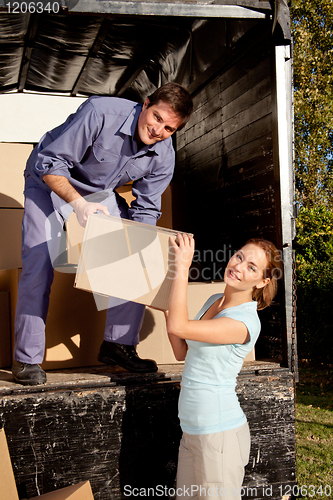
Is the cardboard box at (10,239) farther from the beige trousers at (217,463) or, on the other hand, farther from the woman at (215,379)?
the beige trousers at (217,463)

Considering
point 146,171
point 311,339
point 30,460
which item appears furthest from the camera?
point 311,339

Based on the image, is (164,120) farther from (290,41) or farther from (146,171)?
(290,41)

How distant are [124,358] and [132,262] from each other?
640 mm

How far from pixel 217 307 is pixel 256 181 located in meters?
0.94

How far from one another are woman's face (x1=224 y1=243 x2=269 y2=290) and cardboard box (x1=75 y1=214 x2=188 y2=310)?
24 cm

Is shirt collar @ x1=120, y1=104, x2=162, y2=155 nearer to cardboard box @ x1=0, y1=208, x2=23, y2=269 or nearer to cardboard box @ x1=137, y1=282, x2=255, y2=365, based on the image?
cardboard box @ x1=137, y1=282, x2=255, y2=365

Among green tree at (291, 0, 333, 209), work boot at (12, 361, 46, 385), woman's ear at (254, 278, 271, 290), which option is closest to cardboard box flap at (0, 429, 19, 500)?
work boot at (12, 361, 46, 385)

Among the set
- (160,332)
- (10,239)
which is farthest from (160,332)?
(10,239)

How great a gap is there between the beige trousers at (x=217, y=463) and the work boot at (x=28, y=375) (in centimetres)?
68

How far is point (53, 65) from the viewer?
3203 mm

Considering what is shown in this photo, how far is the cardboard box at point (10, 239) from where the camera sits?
8.50ft

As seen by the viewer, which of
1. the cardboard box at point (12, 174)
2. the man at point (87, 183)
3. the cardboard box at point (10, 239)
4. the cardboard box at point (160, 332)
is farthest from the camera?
the cardboard box at point (12, 174)

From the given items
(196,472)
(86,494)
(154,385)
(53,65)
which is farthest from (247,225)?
(53,65)

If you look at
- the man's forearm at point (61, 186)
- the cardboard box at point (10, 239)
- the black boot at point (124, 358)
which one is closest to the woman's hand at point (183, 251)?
the man's forearm at point (61, 186)
